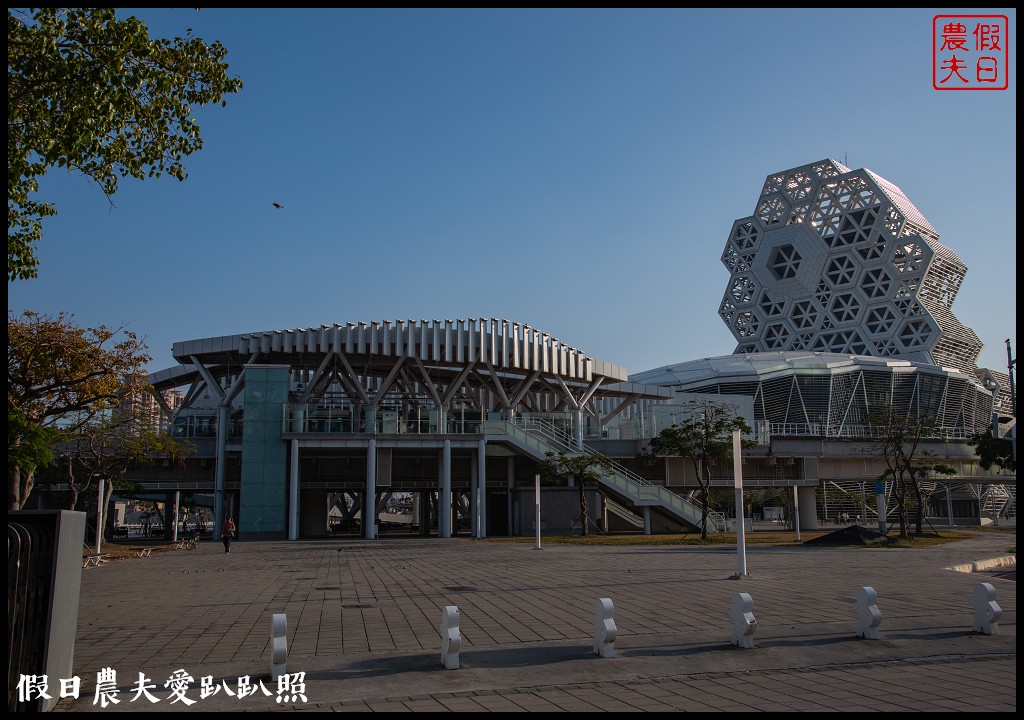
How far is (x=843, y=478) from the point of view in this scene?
203 feet

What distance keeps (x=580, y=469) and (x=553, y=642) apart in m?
29.0

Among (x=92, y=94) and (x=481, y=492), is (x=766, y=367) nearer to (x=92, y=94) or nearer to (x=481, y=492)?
(x=481, y=492)

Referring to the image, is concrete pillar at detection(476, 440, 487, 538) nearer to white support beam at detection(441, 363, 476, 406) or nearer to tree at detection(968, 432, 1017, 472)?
white support beam at detection(441, 363, 476, 406)

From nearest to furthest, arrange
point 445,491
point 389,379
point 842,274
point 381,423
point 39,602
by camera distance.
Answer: point 39,602, point 381,423, point 445,491, point 389,379, point 842,274

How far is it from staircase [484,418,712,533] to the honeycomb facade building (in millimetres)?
69440

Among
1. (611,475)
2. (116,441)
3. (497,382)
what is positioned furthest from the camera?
(497,382)

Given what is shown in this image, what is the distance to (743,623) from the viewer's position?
10656 mm

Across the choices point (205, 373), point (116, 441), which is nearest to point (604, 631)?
point (116, 441)

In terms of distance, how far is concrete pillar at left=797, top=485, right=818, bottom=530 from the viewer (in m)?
60.4

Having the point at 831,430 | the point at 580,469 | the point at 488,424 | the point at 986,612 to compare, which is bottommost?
the point at 986,612

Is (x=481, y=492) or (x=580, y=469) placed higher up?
(x=580, y=469)

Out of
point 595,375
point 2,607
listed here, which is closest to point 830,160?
point 595,375

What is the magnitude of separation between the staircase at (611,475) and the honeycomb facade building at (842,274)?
6944cm

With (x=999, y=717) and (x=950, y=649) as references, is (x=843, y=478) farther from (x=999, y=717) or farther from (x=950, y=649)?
(x=999, y=717)
